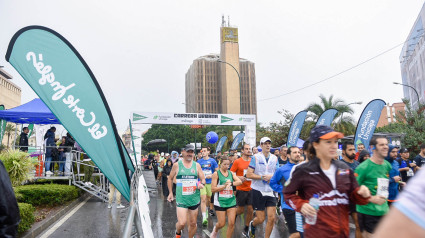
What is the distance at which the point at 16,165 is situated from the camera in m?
8.01

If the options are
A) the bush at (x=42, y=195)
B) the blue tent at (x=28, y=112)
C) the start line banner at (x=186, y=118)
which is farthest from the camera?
the start line banner at (x=186, y=118)

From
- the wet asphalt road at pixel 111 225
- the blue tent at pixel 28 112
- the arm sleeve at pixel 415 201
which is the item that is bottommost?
the wet asphalt road at pixel 111 225

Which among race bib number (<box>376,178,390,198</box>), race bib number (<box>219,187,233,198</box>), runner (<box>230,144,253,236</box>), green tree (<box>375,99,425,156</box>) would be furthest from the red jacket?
green tree (<box>375,99,425,156</box>)

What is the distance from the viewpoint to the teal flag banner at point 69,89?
322cm

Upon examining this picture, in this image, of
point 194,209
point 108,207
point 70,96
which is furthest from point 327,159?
point 108,207

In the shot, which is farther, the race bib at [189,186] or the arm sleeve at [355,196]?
the race bib at [189,186]

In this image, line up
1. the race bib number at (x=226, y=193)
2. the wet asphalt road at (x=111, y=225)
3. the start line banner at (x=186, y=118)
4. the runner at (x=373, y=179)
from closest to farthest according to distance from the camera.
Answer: the runner at (x=373, y=179) < the race bib number at (x=226, y=193) < the wet asphalt road at (x=111, y=225) < the start line banner at (x=186, y=118)

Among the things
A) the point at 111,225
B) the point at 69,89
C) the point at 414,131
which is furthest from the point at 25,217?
the point at 414,131

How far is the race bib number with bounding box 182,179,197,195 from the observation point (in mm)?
6512

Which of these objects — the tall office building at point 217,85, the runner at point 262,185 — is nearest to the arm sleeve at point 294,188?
the runner at point 262,185

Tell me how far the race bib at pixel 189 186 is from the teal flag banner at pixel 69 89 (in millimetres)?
3158

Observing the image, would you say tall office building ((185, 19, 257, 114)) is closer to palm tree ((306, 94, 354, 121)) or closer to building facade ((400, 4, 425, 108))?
building facade ((400, 4, 425, 108))

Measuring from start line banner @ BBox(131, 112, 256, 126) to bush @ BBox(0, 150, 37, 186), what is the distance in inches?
613

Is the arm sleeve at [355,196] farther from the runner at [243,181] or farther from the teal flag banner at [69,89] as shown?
the runner at [243,181]
